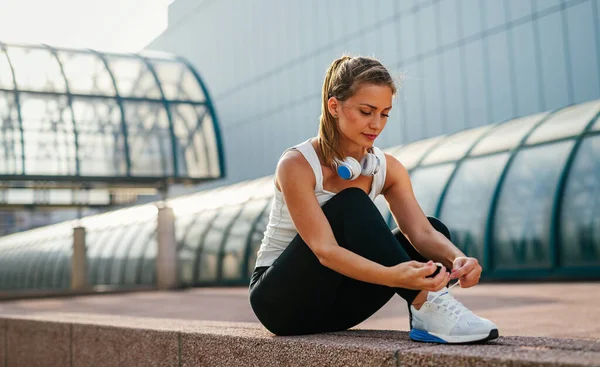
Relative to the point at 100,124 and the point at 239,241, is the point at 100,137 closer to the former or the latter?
the point at 100,124

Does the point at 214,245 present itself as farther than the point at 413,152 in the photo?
Yes

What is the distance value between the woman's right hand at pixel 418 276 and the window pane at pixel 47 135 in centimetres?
2196

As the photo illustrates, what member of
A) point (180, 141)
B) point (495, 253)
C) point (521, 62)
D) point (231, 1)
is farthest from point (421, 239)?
point (231, 1)

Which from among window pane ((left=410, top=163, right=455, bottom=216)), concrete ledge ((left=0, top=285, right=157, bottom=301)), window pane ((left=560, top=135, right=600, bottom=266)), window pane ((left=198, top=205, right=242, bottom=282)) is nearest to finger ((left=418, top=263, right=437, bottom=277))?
window pane ((left=560, top=135, right=600, bottom=266))

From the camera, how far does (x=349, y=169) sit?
3811mm

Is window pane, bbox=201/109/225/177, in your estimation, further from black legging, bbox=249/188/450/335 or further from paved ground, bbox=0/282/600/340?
black legging, bbox=249/188/450/335

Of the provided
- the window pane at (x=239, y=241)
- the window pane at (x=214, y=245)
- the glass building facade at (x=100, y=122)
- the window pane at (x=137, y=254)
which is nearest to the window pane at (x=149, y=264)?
the window pane at (x=137, y=254)

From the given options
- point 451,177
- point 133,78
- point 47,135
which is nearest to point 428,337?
point 451,177

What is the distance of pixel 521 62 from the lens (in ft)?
76.5

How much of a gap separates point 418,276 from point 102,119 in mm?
23021

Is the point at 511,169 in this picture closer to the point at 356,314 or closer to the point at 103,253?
the point at 356,314

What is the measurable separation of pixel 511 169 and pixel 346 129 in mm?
11320

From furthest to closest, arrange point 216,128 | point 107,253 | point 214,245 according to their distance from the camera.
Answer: point 107,253 < point 216,128 < point 214,245

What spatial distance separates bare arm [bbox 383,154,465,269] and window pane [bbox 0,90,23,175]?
69.5 feet
